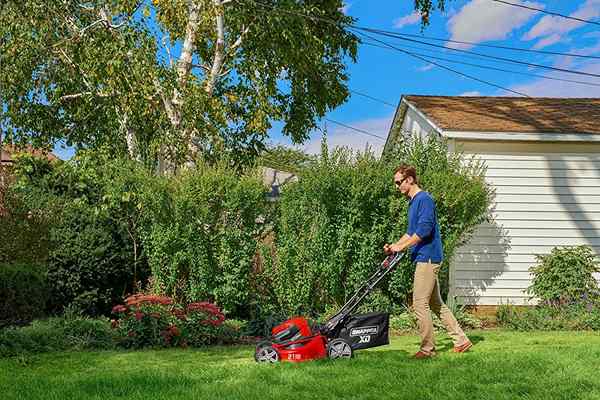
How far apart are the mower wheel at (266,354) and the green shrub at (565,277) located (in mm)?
6531

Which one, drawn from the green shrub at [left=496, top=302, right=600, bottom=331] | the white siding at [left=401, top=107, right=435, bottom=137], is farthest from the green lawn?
the white siding at [left=401, top=107, right=435, bottom=137]

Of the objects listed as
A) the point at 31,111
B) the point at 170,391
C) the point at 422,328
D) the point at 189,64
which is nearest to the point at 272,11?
the point at 189,64

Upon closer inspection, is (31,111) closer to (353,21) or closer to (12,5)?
(12,5)

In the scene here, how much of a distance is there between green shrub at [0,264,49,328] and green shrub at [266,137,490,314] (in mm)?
3423

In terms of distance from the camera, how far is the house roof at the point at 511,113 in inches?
492

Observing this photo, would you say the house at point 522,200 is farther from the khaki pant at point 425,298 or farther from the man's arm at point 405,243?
the man's arm at point 405,243

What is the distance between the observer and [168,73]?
15375 mm

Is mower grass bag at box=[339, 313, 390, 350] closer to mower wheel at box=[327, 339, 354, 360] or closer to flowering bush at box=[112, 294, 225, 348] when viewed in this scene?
mower wheel at box=[327, 339, 354, 360]

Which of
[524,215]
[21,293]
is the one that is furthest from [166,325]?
[524,215]

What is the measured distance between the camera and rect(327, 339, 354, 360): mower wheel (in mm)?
6695

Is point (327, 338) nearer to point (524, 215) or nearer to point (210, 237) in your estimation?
point (210, 237)

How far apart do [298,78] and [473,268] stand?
36.9 ft

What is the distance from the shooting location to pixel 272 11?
1769cm

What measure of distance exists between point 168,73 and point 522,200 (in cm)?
793
